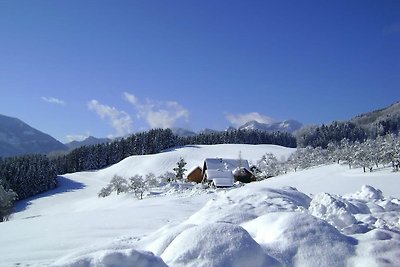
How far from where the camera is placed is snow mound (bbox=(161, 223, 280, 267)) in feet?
23.5

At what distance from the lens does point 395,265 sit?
747 centimetres

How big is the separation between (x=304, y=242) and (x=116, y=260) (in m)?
3.92

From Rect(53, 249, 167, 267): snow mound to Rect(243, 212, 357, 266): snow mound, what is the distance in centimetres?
253

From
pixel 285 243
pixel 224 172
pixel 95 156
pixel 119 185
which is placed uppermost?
pixel 95 156

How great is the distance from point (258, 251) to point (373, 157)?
4689cm

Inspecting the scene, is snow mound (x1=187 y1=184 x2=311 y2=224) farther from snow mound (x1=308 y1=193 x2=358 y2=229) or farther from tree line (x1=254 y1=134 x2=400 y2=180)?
tree line (x1=254 y1=134 x2=400 y2=180)

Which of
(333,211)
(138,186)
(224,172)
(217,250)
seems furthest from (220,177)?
(217,250)

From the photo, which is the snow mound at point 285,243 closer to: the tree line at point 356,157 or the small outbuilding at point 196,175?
the tree line at point 356,157

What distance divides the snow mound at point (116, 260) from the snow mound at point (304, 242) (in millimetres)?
2525

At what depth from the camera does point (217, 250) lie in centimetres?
730

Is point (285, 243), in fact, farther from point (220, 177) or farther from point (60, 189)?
point (60, 189)

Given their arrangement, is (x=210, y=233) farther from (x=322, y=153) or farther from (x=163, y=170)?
(x=163, y=170)

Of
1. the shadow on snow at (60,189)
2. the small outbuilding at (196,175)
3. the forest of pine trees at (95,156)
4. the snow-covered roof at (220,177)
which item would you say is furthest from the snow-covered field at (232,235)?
the forest of pine trees at (95,156)

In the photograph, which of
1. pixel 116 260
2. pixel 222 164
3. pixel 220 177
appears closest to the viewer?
pixel 116 260
